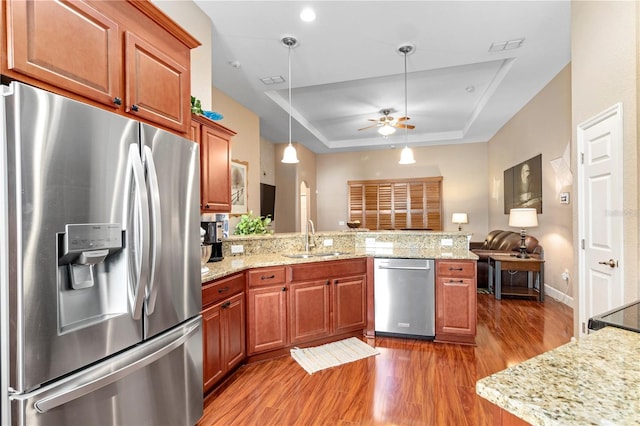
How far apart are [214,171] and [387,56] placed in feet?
8.16

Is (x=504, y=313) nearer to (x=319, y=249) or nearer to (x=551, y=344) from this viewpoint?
(x=551, y=344)

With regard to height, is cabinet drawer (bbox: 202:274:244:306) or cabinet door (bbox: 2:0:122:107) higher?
cabinet door (bbox: 2:0:122:107)

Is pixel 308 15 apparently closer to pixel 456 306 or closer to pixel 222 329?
pixel 222 329

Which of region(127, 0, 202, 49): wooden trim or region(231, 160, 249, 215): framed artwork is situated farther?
region(231, 160, 249, 215): framed artwork

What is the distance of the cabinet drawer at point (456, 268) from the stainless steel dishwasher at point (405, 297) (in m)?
0.08

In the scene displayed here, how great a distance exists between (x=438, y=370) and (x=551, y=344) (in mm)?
1377

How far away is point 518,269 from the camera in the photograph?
4.61 meters

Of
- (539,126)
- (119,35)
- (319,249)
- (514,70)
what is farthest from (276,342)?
(539,126)

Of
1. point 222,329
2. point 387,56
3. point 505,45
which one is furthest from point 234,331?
point 505,45

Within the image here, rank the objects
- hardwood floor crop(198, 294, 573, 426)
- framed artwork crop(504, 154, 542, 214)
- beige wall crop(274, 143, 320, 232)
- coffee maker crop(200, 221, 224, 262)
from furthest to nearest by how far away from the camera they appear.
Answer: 1. beige wall crop(274, 143, 320, 232)
2. framed artwork crop(504, 154, 542, 214)
3. coffee maker crop(200, 221, 224, 262)
4. hardwood floor crop(198, 294, 573, 426)

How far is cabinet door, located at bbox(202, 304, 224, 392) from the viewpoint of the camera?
2.10m

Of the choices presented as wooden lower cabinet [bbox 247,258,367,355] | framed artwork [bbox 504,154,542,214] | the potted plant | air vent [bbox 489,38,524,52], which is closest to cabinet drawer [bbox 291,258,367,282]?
wooden lower cabinet [bbox 247,258,367,355]

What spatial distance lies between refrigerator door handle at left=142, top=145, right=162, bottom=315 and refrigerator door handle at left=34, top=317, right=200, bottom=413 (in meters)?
0.22

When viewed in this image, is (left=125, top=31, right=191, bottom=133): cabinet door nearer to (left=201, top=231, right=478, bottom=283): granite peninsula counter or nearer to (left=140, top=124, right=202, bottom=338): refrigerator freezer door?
(left=140, top=124, right=202, bottom=338): refrigerator freezer door
